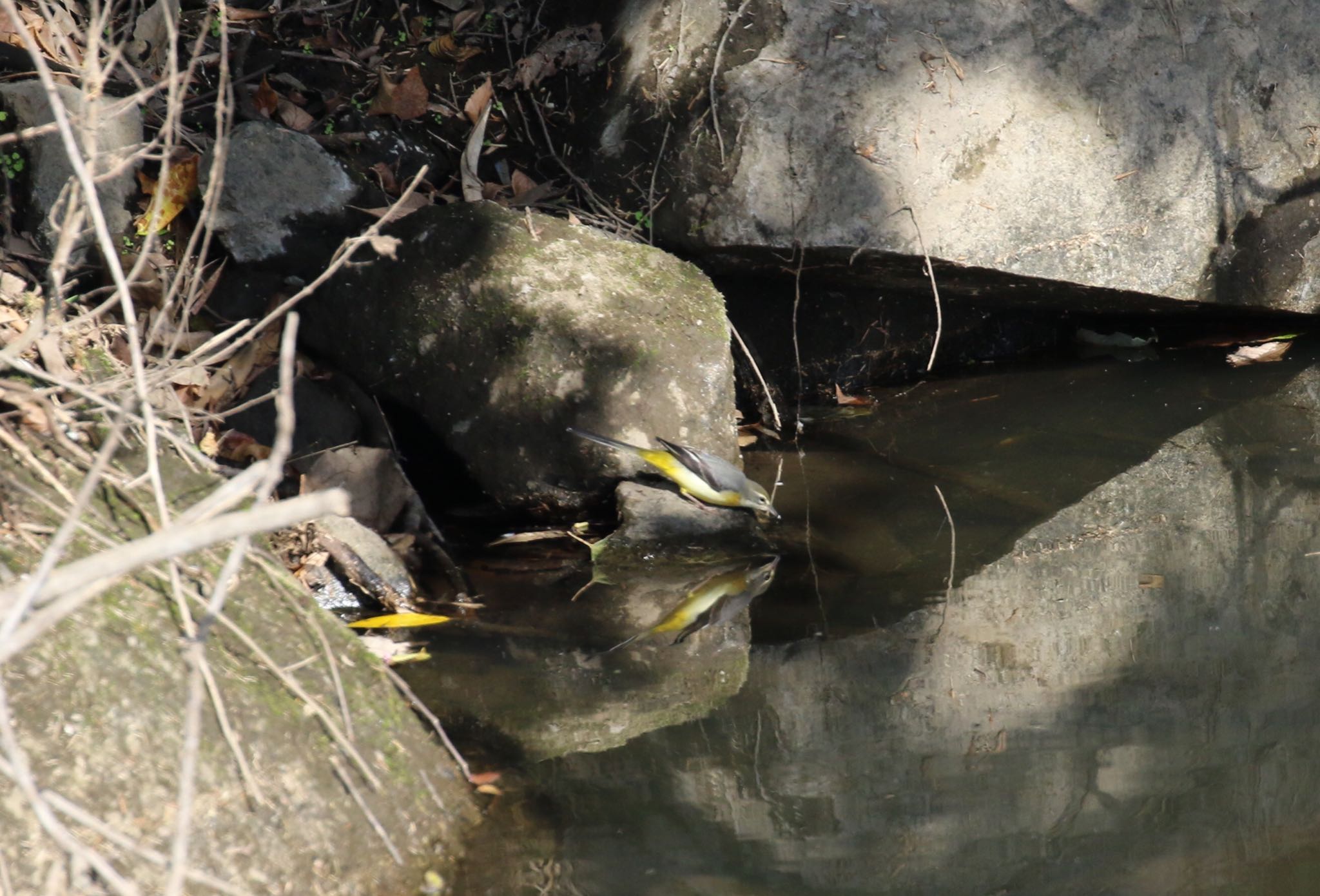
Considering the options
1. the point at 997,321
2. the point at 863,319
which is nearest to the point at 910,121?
the point at 863,319

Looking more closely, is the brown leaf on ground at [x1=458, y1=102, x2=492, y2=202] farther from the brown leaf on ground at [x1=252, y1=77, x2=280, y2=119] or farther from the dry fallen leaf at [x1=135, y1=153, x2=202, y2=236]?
the dry fallen leaf at [x1=135, y1=153, x2=202, y2=236]

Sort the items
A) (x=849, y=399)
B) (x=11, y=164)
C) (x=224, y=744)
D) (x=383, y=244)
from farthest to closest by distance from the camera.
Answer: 1. (x=849, y=399)
2. (x=11, y=164)
3. (x=383, y=244)
4. (x=224, y=744)

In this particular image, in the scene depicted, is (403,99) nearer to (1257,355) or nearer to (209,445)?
(209,445)

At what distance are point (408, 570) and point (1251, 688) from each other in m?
2.24

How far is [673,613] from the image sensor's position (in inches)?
129

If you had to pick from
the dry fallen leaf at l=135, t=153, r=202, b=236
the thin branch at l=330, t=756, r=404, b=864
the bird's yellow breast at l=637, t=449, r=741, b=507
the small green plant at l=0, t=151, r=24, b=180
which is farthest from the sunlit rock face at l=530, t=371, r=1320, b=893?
the small green plant at l=0, t=151, r=24, b=180

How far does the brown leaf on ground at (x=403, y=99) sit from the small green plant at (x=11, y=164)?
1.29 m

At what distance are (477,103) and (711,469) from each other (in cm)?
200

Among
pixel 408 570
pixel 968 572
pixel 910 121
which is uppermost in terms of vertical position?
pixel 910 121

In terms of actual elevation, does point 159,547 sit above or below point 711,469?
above

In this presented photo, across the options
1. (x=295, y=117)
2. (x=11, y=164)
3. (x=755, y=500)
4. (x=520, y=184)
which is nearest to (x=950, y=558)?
(x=755, y=500)

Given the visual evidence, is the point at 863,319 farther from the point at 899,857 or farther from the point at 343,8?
the point at 899,857

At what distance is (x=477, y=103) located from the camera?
4762mm

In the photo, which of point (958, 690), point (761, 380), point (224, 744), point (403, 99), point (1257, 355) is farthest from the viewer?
point (1257, 355)
